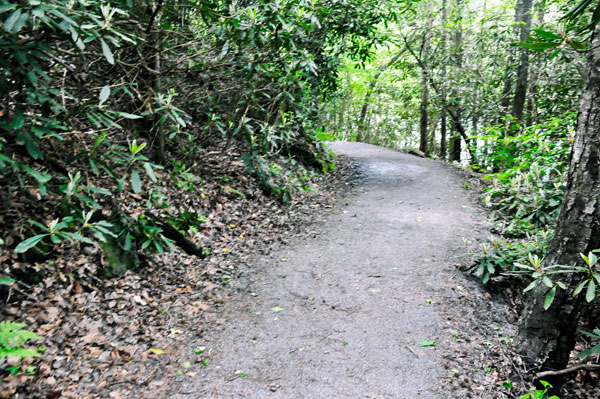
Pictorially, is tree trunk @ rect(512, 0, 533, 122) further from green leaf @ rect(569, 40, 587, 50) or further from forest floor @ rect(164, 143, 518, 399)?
green leaf @ rect(569, 40, 587, 50)

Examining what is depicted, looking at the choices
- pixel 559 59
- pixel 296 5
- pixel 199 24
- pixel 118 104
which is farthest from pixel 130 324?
pixel 559 59

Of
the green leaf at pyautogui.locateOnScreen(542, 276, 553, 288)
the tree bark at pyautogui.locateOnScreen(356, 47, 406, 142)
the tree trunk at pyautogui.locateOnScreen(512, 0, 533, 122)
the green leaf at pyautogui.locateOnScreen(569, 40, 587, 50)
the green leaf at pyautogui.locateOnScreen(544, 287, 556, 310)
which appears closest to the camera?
the green leaf at pyautogui.locateOnScreen(569, 40, 587, 50)

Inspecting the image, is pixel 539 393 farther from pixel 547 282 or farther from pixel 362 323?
pixel 362 323

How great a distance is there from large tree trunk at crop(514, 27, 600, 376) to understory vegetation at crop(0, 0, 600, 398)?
1cm

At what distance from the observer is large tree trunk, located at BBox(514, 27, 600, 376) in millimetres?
2965

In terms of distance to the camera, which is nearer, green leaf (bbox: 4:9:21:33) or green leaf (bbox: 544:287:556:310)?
green leaf (bbox: 4:9:21:33)

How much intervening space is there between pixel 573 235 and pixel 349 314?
7.21 ft

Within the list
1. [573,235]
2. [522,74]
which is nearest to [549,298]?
[573,235]

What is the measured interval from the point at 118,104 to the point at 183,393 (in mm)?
3986

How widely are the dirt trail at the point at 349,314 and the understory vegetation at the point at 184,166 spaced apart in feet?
1.89

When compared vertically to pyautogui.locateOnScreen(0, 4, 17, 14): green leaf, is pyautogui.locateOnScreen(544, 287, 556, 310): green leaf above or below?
below

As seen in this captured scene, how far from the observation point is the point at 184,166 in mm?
6047

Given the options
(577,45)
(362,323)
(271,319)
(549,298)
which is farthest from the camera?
(271,319)

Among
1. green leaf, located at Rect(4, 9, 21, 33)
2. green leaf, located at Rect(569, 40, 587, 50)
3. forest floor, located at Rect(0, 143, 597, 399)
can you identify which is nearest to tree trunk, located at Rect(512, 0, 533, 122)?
forest floor, located at Rect(0, 143, 597, 399)
